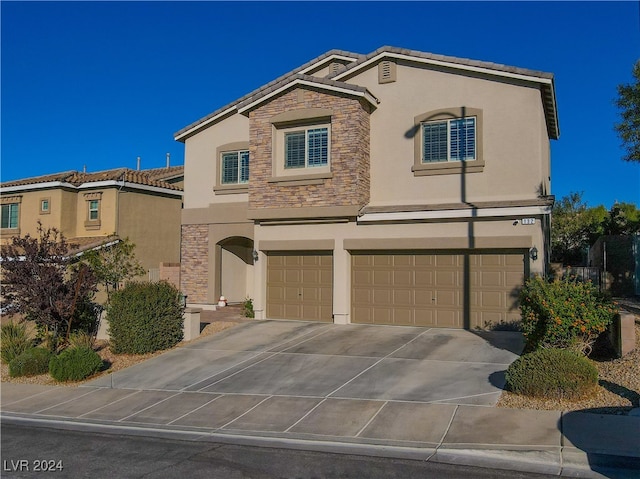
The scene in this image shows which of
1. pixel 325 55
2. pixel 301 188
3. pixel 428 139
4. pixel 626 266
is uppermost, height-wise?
pixel 325 55

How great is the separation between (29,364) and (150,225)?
13.3m

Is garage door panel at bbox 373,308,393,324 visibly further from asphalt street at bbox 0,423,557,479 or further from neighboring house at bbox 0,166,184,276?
neighboring house at bbox 0,166,184,276

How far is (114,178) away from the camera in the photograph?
26.0 metres

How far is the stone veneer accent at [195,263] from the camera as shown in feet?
72.7

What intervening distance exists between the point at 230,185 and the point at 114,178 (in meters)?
7.02

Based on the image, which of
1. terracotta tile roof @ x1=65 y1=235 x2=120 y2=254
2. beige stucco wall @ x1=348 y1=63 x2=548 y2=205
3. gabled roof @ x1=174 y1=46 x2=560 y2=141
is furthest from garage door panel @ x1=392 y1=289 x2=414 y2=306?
terracotta tile roof @ x1=65 y1=235 x2=120 y2=254

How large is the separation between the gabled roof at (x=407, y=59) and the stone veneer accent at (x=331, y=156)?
1.25 feet

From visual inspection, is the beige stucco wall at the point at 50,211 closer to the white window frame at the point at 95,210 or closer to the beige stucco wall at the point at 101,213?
the beige stucco wall at the point at 101,213

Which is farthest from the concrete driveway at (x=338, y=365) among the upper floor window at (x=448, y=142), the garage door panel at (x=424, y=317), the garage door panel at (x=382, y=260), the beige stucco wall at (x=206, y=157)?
the beige stucco wall at (x=206, y=157)

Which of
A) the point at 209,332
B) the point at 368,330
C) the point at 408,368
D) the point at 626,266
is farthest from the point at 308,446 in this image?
the point at 626,266

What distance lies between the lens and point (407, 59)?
1764 cm

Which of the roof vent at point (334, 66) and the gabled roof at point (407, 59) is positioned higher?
the roof vent at point (334, 66)

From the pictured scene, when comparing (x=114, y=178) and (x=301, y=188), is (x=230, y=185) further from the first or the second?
(x=114, y=178)

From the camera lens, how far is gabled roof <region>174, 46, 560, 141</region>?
16.1 metres
